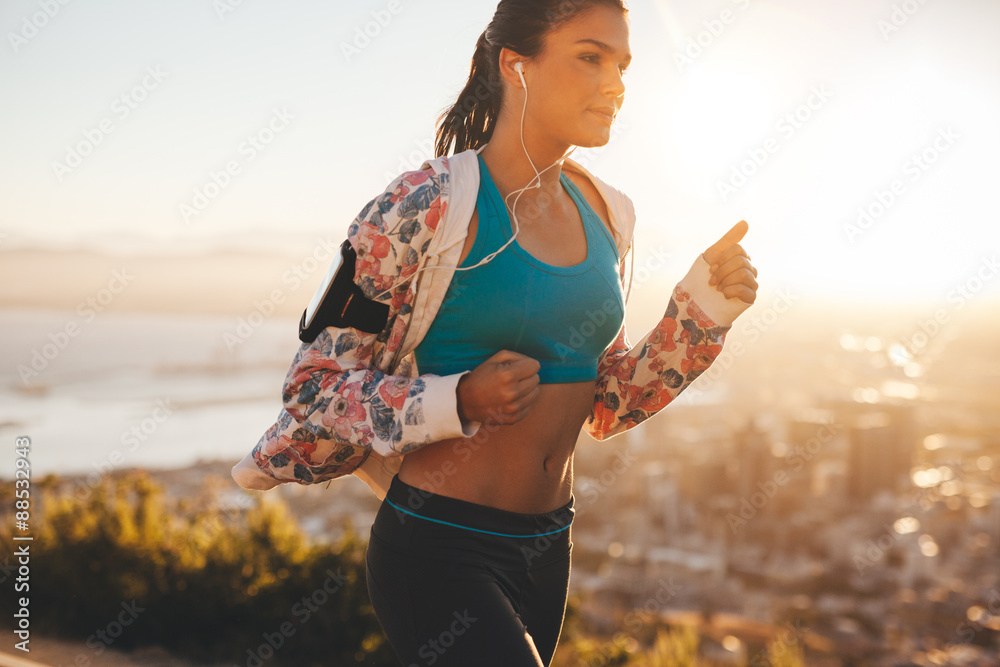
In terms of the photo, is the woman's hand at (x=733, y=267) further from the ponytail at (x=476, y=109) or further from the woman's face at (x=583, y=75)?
the ponytail at (x=476, y=109)

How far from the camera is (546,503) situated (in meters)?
1.36

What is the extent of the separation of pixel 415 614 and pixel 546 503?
12.1 inches

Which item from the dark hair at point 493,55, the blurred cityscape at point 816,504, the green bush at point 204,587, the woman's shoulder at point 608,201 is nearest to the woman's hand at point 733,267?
the woman's shoulder at point 608,201

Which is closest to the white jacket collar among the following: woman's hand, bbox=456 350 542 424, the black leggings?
woman's hand, bbox=456 350 542 424

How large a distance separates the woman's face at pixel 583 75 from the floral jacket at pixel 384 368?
180 millimetres

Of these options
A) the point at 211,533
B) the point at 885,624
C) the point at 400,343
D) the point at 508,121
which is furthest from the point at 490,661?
the point at 885,624

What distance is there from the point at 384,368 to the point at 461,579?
0.39m

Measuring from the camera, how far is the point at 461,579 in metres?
1.19

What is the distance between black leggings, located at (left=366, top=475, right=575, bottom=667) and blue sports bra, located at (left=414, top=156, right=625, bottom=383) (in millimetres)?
252

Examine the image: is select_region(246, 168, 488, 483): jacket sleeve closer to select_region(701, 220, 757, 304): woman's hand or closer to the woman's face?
the woman's face

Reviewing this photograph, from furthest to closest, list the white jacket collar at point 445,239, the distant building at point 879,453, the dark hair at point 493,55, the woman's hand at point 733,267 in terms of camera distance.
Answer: the distant building at point 879,453, the woman's hand at point 733,267, the dark hair at point 493,55, the white jacket collar at point 445,239

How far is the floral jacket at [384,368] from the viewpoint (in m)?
1.20

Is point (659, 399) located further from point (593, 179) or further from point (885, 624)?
point (885, 624)

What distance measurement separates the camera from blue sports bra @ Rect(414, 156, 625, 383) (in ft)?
4.12
